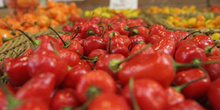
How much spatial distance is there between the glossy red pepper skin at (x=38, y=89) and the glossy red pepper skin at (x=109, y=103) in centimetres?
16

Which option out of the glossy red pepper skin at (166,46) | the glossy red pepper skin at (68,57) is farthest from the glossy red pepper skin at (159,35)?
the glossy red pepper skin at (68,57)

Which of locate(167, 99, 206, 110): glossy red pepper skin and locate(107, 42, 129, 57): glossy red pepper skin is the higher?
locate(107, 42, 129, 57): glossy red pepper skin

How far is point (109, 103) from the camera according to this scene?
42 cm

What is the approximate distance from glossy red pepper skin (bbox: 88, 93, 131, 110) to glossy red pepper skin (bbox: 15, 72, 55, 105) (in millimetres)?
164

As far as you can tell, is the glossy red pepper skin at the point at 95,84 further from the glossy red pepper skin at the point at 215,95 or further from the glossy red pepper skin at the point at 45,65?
the glossy red pepper skin at the point at 215,95

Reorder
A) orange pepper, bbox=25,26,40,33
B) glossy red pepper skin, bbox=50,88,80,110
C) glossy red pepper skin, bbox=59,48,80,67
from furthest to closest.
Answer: orange pepper, bbox=25,26,40,33 < glossy red pepper skin, bbox=59,48,80,67 < glossy red pepper skin, bbox=50,88,80,110

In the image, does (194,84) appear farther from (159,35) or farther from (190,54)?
(159,35)

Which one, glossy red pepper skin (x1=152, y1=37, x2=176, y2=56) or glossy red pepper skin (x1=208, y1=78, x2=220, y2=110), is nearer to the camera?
glossy red pepper skin (x1=208, y1=78, x2=220, y2=110)

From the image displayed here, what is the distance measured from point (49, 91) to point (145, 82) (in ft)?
0.99

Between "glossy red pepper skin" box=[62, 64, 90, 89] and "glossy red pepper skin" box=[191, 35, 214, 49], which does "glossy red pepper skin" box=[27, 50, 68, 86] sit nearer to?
"glossy red pepper skin" box=[62, 64, 90, 89]

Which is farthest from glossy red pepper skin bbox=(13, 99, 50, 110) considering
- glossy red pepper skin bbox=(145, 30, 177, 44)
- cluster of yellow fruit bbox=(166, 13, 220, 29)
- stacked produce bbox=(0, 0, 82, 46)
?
cluster of yellow fruit bbox=(166, 13, 220, 29)

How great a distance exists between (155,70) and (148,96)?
110 millimetres

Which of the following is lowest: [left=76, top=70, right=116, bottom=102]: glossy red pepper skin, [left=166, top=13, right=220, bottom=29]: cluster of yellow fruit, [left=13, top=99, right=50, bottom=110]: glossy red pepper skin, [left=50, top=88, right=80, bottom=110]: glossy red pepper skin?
[left=166, top=13, right=220, bottom=29]: cluster of yellow fruit

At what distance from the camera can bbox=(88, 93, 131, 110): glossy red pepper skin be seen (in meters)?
0.41
